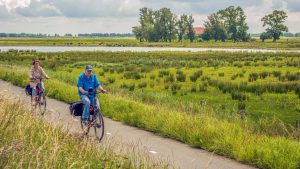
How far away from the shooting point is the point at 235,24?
485ft

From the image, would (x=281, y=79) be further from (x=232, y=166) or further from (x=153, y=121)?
(x=232, y=166)

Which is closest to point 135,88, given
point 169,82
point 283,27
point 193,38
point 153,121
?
point 169,82

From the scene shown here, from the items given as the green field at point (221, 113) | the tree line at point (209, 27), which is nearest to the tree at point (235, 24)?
the tree line at point (209, 27)

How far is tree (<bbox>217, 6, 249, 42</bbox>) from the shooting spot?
14825cm

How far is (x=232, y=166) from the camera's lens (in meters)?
9.11

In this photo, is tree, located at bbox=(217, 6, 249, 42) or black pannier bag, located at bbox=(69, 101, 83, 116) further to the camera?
tree, located at bbox=(217, 6, 249, 42)

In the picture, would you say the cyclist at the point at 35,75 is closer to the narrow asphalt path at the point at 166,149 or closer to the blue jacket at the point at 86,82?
the narrow asphalt path at the point at 166,149

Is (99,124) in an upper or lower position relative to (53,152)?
lower

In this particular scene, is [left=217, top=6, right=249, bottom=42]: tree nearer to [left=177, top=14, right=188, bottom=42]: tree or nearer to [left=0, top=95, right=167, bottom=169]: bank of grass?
[left=177, top=14, right=188, bottom=42]: tree

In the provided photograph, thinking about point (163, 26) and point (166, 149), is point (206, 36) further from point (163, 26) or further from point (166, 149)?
point (166, 149)

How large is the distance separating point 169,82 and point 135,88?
11.2 feet

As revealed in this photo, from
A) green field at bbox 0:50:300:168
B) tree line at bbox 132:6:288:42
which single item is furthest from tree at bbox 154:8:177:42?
green field at bbox 0:50:300:168

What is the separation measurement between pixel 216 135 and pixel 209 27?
479ft

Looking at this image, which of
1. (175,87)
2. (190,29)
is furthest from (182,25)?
(175,87)
